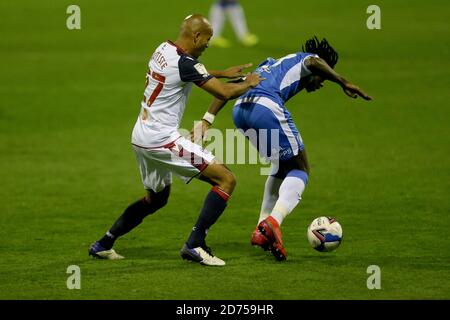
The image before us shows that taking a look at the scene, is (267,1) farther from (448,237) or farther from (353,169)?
(448,237)

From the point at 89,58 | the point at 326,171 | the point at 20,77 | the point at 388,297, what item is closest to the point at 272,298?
the point at 388,297

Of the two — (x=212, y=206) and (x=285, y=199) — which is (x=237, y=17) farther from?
(x=212, y=206)

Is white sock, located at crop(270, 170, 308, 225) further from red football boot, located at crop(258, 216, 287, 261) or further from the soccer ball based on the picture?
the soccer ball

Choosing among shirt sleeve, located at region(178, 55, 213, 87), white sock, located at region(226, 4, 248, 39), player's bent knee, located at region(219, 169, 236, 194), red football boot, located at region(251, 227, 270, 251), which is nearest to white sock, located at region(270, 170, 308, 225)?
red football boot, located at region(251, 227, 270, 251)

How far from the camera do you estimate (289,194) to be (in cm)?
924

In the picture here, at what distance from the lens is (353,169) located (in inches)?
556

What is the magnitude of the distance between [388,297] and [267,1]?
96.2ft

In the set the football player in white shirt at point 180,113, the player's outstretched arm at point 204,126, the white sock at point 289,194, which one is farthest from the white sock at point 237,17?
the football player in white shirt at point 180,113

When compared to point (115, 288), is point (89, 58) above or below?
above

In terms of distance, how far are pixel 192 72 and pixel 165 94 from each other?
353 millimetres

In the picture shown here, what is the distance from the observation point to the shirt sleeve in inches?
337

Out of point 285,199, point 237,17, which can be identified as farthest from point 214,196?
point 237,17

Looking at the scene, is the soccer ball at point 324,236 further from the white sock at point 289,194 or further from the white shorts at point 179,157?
the white shorts at point 179,157

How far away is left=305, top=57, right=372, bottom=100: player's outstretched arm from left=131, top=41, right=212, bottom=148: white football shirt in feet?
4.11
